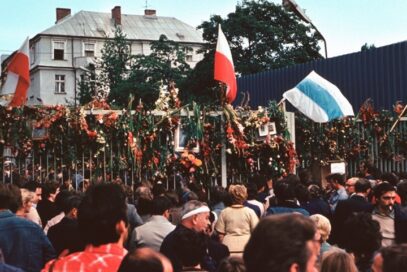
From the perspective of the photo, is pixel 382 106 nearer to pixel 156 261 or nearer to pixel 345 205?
pixel 345 205

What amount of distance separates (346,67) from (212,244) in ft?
45.2

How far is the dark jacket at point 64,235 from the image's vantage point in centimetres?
588

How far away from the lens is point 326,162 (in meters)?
15.0

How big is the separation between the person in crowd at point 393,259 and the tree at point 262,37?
36090 millimetres

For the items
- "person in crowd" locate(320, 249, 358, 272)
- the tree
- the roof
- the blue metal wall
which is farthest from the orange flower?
the roof

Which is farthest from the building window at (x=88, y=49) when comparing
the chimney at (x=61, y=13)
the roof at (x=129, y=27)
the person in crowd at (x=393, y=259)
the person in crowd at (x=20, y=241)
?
the person in crowd at (x=393, y=259)

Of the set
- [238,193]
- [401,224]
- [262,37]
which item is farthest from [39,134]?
[262,37]

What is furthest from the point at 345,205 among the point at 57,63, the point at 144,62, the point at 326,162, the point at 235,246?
the point at 57,63

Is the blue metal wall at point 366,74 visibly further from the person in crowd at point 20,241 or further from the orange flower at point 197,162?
the person in crowd at point 20,241

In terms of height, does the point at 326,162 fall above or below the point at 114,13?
below

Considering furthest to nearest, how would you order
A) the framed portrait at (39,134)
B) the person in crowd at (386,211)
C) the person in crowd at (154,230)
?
the framed portrait at (39,134)
the person in crowd at (386,211)
the person in crowd at (154,230)

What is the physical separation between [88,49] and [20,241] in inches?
2465

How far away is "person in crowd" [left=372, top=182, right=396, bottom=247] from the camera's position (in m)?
7.37

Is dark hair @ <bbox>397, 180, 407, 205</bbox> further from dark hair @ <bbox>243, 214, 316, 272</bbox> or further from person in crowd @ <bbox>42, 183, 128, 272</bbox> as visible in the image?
dark hair @ <bbox>243, 214, 316, 272</bbox>
